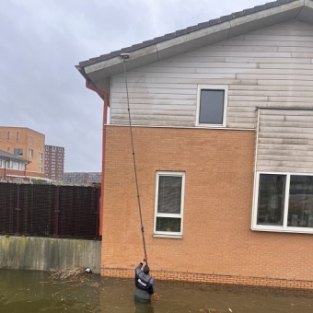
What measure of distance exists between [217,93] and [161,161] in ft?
7.17

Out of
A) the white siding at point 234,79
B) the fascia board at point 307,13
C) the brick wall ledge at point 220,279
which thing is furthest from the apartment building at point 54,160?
the fascia board at point 307,13

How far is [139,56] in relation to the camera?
22.6 ft

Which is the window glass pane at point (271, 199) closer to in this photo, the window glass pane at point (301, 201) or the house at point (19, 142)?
the window glass pane at point (301, 201)

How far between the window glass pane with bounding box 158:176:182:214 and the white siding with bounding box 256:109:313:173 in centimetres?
201

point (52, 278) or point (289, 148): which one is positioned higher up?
point (289, 148)

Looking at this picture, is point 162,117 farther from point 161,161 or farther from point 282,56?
point 282,56

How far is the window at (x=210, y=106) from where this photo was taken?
720 cm

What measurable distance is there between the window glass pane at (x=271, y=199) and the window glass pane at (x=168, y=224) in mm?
1984

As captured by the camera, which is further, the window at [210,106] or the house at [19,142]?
the house at [19,142]

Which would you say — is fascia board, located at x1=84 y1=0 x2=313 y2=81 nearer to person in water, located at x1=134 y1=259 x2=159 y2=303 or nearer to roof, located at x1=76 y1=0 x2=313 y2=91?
roof, located at x1=76 y1=0 x2=313 y2=91

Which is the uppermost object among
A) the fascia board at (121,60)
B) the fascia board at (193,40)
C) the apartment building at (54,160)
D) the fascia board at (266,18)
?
the fascia board at (266,18)

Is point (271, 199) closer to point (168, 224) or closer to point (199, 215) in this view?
point (199, 215)

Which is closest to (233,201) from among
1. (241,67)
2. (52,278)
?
(241,67)

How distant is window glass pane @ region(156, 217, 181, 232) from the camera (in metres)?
7.32
